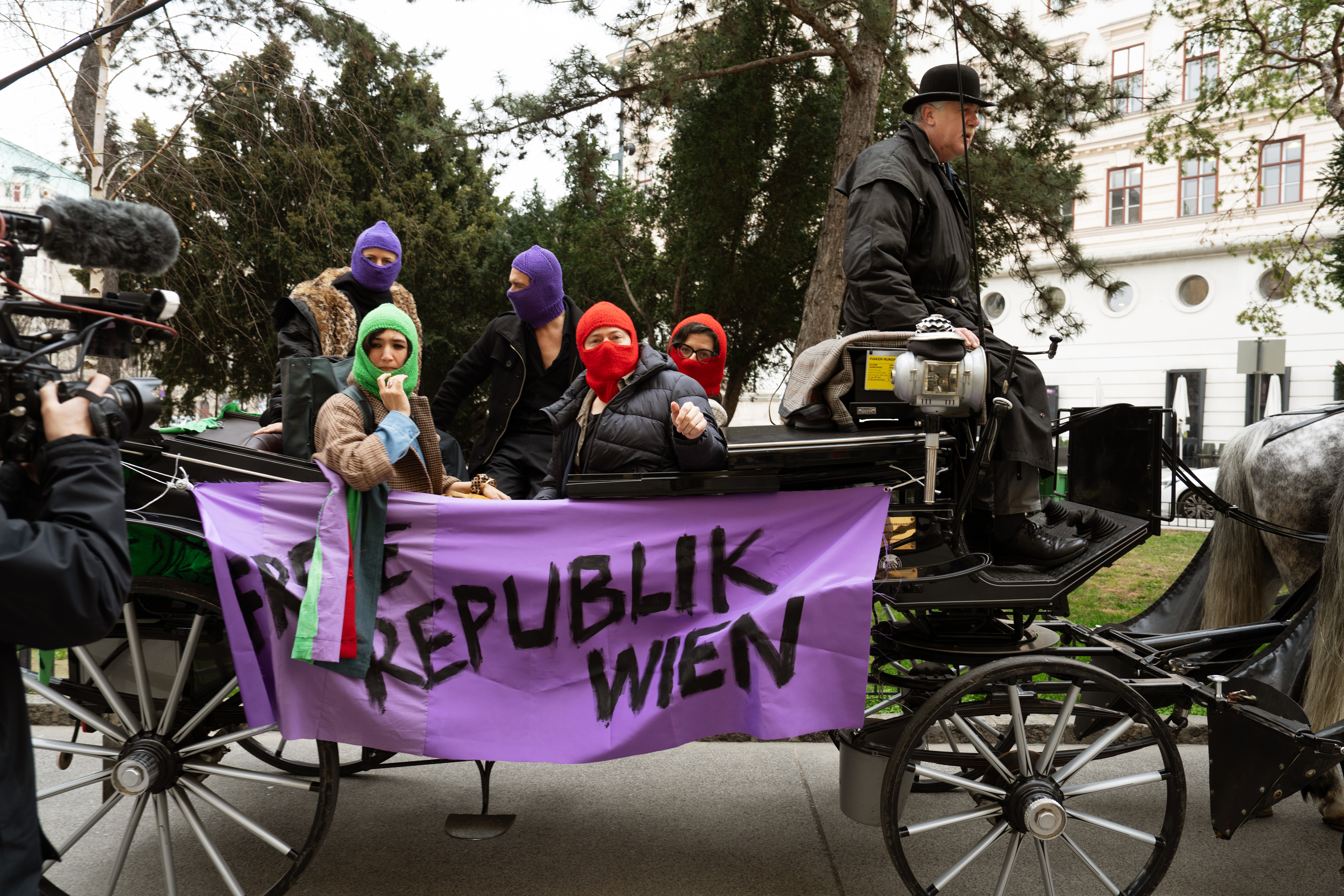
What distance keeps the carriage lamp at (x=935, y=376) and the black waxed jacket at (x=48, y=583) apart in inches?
84.4

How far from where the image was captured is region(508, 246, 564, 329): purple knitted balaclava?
4.05 m

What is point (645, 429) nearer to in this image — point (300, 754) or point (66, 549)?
point (66, 549)

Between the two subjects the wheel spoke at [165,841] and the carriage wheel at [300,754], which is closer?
the wheel spoke at [165,841]

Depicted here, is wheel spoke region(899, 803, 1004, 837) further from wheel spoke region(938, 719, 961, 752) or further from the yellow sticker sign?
the yellow sticker sign

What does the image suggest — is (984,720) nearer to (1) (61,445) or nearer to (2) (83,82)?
(1) (61,445)

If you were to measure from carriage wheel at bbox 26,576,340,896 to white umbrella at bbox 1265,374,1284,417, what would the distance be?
775 inches

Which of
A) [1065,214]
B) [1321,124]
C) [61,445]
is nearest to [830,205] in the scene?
[1065,214]

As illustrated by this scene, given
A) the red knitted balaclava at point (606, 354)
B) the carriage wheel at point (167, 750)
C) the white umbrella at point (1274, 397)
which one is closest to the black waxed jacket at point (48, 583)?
the carriage wheel at point (167, 750)

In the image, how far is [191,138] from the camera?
31.2 ft

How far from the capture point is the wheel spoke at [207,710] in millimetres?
2930

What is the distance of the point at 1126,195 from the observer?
86.8 ft

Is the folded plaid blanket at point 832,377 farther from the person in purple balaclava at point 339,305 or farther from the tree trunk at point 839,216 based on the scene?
the tree trunk at point 839,216

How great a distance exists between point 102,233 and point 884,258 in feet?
7.72

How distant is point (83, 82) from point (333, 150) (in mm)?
2845
